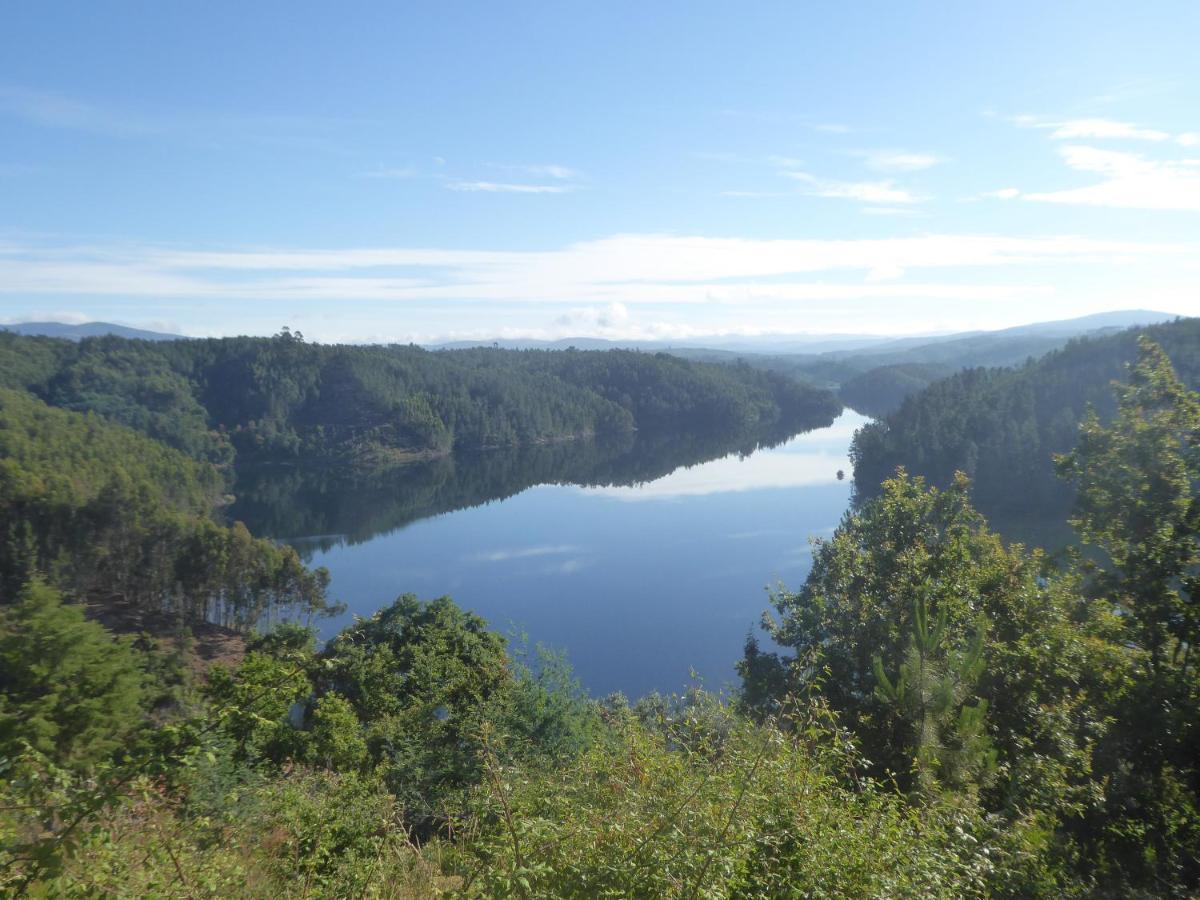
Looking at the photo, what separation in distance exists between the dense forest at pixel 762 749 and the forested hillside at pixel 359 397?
206 ft

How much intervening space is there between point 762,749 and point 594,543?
37.2m

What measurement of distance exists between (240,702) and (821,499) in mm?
48092

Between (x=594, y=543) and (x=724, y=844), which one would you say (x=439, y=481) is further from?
(x=724, y=844)

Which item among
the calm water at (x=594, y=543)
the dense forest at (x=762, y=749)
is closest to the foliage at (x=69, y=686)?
the dense forest at (x=762, y=749)

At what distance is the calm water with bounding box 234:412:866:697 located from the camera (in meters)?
26.7

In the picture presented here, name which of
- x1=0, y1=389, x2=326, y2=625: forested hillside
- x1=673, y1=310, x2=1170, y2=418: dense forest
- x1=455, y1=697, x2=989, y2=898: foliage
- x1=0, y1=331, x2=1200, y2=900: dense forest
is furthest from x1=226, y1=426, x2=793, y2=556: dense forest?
x1=455, y1=697, x2=989, y2=898: foliage

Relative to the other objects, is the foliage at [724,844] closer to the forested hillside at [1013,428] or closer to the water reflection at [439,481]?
the water reflection at [439,481]

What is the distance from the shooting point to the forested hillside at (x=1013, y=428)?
42750mm

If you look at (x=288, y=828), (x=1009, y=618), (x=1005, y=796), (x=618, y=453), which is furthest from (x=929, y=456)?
(x=288, y=828)

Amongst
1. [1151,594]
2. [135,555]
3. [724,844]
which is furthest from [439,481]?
[724,844]

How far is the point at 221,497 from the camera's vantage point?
172 feet

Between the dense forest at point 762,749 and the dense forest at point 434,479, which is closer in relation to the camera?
the dense forest at point 762,749

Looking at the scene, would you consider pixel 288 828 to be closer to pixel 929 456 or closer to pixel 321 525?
pixel 321 525

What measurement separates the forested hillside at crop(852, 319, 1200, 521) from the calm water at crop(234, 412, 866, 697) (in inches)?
206
